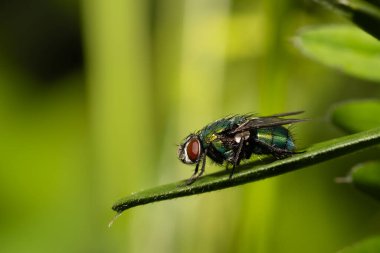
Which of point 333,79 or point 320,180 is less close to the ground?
point 333,79

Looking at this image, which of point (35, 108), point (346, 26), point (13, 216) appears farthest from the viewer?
point (35, 108)

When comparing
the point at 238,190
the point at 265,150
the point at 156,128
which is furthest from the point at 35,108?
the point at 265,150

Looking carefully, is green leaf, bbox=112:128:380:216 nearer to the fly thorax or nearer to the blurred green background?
the fly thorax

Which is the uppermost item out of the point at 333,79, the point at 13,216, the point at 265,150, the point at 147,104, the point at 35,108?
the point at 265,150

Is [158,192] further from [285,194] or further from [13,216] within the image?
[13,216]

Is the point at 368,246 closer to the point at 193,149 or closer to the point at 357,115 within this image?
the point at 357,115

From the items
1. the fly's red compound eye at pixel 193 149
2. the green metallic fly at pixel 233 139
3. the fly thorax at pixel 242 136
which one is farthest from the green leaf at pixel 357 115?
the fly's red compound eye at pixel 193 149

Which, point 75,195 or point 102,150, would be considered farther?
point 75,195

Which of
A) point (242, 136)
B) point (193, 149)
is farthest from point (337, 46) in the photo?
point (193, 149)
